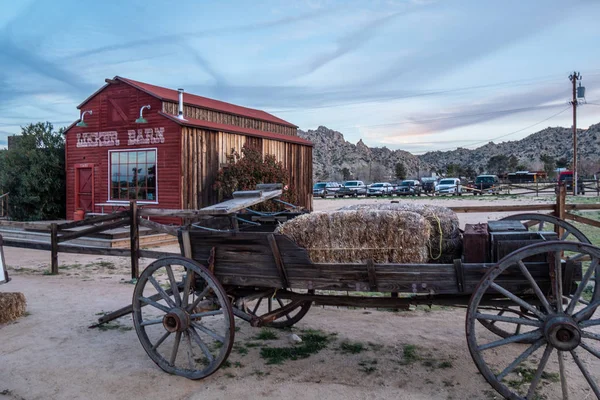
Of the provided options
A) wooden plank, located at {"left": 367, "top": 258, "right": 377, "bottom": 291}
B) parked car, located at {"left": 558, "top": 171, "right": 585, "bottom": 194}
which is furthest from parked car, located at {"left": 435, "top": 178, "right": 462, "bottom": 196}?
wooden plank, located at {"left": 367, "top": 258, "right": 377, "bottom": 291}

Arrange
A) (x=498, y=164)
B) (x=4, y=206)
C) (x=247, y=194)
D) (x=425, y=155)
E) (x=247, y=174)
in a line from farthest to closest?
(x=425, y=155) → (x=498, y=164) → (x=4, y=206) → (x=247, y=174) → (x=247, y=194)

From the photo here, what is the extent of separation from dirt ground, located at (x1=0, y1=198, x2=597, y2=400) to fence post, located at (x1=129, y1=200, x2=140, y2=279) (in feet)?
6.73

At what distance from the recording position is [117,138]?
18.5 m

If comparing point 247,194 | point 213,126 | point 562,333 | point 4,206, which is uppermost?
point 213,126

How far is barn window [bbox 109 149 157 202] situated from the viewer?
17.7 m

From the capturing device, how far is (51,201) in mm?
20250

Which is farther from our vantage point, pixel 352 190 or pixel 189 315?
pixel 352 190

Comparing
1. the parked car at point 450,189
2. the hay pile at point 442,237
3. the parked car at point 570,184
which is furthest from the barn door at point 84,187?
the parked car at point 450,189

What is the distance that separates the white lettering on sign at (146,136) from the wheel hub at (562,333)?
1547 cm

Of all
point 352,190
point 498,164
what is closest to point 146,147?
point 352,190

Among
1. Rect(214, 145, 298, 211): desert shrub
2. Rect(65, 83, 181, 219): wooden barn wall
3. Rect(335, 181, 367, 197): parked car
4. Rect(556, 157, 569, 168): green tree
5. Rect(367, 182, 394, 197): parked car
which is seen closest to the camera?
Rect(65, 83, 181, 219): wooden barn wall

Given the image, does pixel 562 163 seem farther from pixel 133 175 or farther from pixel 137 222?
pixel 137 222

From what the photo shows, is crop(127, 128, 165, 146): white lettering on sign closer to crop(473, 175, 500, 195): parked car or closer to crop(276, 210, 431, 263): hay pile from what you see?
crop(276, 210, 431, 263): hay pile

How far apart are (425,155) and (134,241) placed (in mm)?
127786
